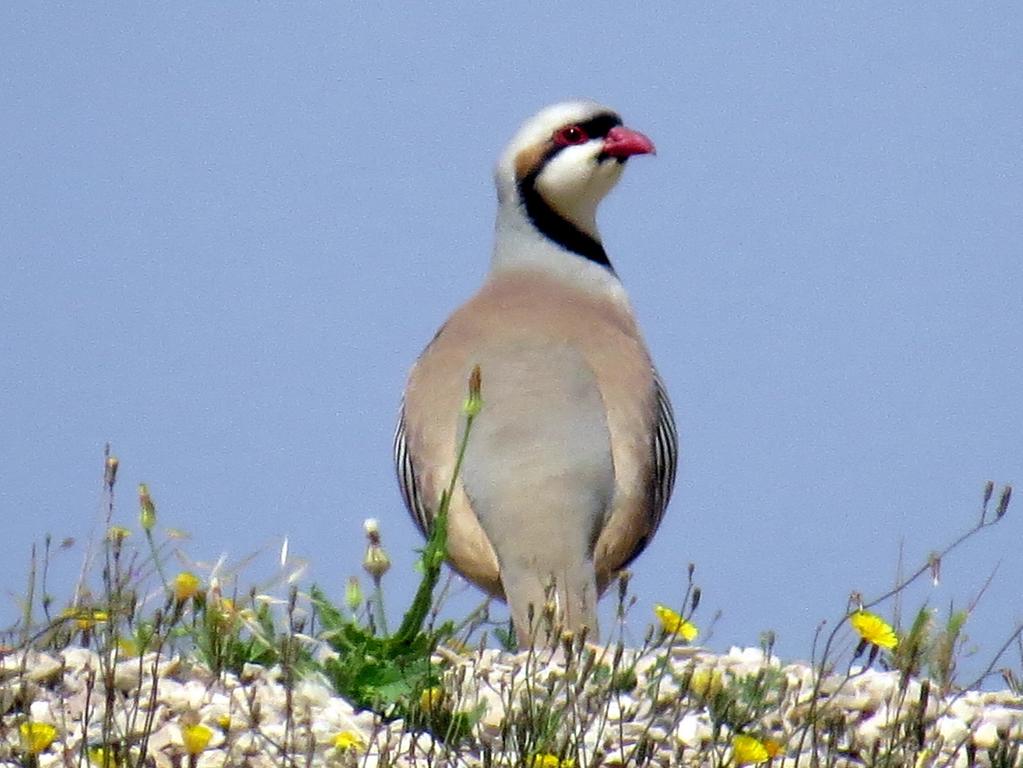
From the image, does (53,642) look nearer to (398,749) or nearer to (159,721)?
(159,721)

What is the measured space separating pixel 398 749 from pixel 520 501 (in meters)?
1.72

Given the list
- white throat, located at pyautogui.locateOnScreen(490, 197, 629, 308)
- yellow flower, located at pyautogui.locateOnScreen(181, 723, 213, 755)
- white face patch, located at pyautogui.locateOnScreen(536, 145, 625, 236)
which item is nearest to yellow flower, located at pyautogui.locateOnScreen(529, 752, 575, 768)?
yellow flower, located at pyautogui.locateOnScreen(181, 723, 213, 755)

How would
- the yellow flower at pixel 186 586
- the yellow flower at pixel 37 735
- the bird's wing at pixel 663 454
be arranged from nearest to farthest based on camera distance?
1. the yellow flower at pixel 37 735
2. the yellow flower at pixel 186 586
3. the bird's wing at pixel 663 454

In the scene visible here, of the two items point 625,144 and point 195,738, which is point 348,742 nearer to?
point 195,738

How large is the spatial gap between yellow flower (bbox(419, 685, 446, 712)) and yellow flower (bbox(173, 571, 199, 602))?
0.57 metres

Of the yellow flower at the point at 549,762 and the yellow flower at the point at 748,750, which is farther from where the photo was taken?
the yellow flower at the point at 748,750

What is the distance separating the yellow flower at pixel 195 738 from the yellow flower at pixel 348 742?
265 mm

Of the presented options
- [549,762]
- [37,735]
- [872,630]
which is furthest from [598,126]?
[37,735]

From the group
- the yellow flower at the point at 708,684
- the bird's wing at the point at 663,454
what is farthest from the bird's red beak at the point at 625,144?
the yellow flower at the point at 708,684

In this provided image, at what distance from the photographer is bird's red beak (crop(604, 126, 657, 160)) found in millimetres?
7051

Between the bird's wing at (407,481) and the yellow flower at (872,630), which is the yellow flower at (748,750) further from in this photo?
the bird's wing at (407,481)

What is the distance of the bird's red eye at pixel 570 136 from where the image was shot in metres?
7.03

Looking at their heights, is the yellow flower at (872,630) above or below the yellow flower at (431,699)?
above

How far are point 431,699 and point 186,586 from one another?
696 millimetres
